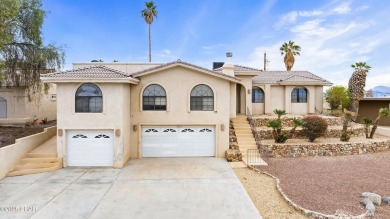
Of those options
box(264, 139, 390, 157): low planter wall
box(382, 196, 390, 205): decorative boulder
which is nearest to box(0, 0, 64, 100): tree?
box(264, 139, 390, 157): low planter wall

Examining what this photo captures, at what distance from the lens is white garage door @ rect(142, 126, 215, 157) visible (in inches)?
641

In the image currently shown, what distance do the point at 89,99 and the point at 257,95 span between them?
719 inches

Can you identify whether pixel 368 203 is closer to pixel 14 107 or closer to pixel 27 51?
pixel 27 51

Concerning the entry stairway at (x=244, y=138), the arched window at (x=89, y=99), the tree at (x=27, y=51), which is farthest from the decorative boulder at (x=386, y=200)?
the tree at (x=27, y=51)

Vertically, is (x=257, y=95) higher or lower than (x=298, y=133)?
higher

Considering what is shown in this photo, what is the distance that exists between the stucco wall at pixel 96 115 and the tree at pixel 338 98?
1188 inches

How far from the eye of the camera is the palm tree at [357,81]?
25.5 metres

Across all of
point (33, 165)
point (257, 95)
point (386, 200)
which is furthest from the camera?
point (257, 95)

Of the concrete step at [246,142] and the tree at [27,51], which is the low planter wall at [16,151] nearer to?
the tree at [27,51]

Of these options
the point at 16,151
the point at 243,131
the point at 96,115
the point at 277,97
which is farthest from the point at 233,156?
the point at 277,97

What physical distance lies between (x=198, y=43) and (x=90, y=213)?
2723 cm

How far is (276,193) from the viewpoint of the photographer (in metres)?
10.2

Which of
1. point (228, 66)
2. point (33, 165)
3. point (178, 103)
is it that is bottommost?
point (33, 165)

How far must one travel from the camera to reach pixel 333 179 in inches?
476
